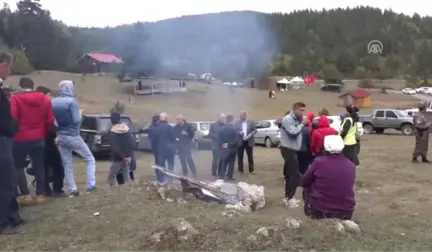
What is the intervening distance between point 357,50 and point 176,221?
94465 mm

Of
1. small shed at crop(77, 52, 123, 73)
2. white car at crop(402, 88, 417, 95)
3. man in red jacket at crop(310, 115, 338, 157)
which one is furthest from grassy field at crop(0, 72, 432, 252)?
white car at crop(402, 88, 417, 95)

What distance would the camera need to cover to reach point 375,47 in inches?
4262

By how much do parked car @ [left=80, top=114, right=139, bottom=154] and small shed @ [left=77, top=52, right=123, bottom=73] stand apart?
7220 millimetres

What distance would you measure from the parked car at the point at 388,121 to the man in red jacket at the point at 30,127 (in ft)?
99.6

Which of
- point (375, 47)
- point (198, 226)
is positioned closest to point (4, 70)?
point (198, 226)

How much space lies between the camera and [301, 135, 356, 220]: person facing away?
696cm

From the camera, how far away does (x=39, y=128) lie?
805cm

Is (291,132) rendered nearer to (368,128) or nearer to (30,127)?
(30,127)

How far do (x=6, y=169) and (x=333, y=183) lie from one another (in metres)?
3.57

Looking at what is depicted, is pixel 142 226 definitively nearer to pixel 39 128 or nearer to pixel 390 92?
pixel 39 128

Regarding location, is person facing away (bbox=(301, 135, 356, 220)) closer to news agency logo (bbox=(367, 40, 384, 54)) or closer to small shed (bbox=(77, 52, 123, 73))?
small shed (bbox=(77, 52, 123, 73))

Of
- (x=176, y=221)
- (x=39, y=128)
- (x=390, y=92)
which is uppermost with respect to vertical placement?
(x=39, y=128)

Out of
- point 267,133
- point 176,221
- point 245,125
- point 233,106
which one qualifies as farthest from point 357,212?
point 233,106

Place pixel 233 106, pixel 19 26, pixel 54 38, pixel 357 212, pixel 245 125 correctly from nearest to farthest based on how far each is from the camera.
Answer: pixel 357 212, pixel 245 125, pixel 233 106, pixel 54 38, pixel 19 26
